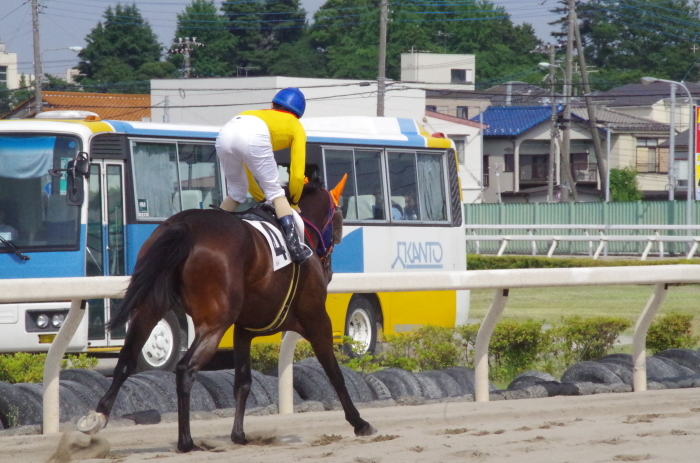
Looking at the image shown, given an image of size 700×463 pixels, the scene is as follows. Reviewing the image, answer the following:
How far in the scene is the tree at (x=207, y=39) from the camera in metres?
86.9

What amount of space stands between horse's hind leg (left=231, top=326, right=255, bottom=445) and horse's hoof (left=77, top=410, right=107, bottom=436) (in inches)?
38.1

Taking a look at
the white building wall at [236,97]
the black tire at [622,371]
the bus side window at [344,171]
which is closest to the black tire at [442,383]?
the black tire at [622,371]

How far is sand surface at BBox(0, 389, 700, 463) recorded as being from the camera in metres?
5.69

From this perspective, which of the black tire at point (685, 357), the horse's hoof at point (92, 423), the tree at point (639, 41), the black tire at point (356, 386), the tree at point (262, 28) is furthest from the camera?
the tree at point (639, 41)

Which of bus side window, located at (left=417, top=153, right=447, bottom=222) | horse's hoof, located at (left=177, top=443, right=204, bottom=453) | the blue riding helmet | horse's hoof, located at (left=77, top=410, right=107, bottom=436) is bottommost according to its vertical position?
horse's hoof, located at (left=177, top=443, right=204, bottom=453)

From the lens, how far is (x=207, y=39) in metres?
89.2

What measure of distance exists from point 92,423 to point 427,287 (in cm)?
279

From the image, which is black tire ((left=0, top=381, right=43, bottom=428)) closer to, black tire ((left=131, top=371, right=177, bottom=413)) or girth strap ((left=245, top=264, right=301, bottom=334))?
black tire ((left=131, top=371, right=177, bottom=413))

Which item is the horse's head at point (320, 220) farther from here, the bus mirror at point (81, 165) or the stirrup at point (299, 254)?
the bus mirror at point (81, 165)

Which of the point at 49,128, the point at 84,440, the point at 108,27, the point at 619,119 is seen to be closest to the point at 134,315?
the point at 84,440

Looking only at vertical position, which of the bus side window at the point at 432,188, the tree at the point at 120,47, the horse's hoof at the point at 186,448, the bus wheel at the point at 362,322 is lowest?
the bus wheel at the point at 362,322

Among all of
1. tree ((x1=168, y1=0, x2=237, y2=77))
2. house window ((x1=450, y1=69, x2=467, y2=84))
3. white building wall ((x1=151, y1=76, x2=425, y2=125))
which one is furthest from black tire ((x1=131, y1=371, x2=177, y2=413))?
tree ((x1=168, y1=0, x2=237, y2=77))

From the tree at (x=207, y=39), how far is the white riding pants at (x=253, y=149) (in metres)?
79.5

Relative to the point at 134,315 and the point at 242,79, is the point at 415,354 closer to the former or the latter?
the point at 134,315
